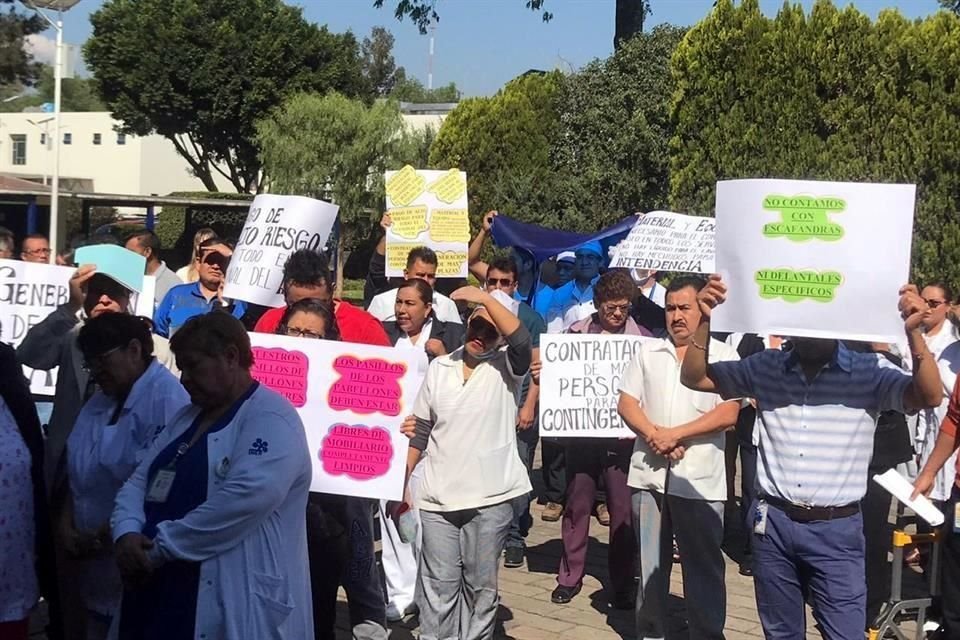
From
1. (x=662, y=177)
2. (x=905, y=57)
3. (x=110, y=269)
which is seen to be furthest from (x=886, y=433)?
(x=662, y=177)

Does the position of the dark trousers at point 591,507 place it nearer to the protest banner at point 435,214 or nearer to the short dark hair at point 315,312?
the short dark hair at point 315,312

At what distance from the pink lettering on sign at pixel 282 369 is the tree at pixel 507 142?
669 inches

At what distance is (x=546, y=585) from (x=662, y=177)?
13152mm

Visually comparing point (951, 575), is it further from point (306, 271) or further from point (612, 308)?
point (306, 271)

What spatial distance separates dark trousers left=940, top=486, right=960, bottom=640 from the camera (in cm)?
532

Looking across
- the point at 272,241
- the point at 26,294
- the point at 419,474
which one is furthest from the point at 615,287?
the point at 26,294

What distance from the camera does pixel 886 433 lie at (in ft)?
21.5

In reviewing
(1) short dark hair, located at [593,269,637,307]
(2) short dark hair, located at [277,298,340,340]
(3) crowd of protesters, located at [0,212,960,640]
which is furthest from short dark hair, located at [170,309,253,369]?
(1) short dark hair, located at [593,269,637,307]

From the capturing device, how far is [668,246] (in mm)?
9227

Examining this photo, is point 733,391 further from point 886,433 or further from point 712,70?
point 712,70

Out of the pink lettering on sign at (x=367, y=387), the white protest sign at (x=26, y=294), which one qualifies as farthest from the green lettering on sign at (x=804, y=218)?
the white protest sign at (x=26, y=294)

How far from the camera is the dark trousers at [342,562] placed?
5.02m

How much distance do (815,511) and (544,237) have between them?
21.7 ft

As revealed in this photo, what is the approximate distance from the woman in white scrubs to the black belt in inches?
91.8
